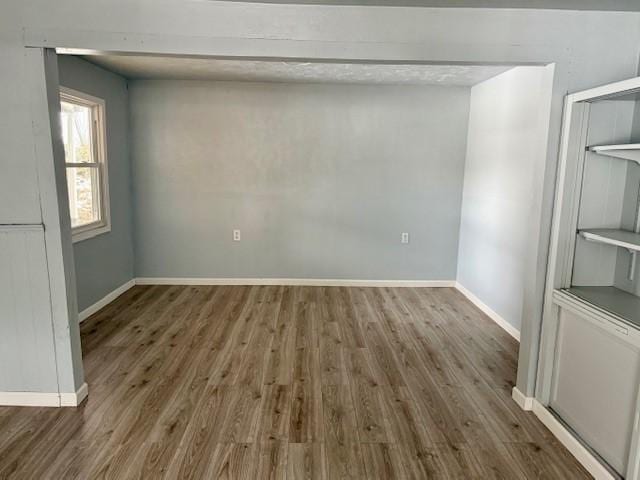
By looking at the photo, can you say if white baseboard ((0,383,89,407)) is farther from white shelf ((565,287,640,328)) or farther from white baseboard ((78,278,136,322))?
white shelf ((565,287,640,328))

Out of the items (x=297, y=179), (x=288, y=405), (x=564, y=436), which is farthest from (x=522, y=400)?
(x=297, y=179)

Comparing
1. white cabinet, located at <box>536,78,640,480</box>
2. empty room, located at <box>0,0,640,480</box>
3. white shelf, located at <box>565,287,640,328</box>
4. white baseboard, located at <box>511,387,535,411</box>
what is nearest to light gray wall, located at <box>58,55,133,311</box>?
empty room, located at <box>0,0,640,480</box>

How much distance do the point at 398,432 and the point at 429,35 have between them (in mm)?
2277

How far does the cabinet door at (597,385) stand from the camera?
5.98 ft

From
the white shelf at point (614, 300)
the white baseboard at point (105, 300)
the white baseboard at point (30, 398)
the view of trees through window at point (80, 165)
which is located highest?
the view of trees through window at point (80, 165)

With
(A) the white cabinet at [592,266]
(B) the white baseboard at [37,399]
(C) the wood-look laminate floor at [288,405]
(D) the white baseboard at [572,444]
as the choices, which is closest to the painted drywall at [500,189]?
(C) the wood-look laminate floor at [288,405]

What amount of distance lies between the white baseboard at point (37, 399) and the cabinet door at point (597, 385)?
2945mm

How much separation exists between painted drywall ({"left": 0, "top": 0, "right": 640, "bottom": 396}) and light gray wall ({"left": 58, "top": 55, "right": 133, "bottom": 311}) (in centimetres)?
141

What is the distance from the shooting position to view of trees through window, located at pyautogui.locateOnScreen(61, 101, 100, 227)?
3732 millimetres

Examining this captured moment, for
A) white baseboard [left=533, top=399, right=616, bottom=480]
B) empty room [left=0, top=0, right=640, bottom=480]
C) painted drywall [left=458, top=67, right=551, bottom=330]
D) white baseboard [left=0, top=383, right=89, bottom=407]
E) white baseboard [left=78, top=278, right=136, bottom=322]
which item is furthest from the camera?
white baseboard [left=78, top=278, right=136, bottom=322]

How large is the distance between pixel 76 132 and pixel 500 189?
4202mm

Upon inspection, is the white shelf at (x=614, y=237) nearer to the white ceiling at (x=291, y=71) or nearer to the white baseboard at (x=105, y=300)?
the white ceiling at (x=291, y=71)

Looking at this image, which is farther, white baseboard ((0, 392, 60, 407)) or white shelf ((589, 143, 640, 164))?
white baseboard ((0, 392, 60, 407))

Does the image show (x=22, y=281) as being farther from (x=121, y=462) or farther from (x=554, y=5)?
(x=554, y=5)
